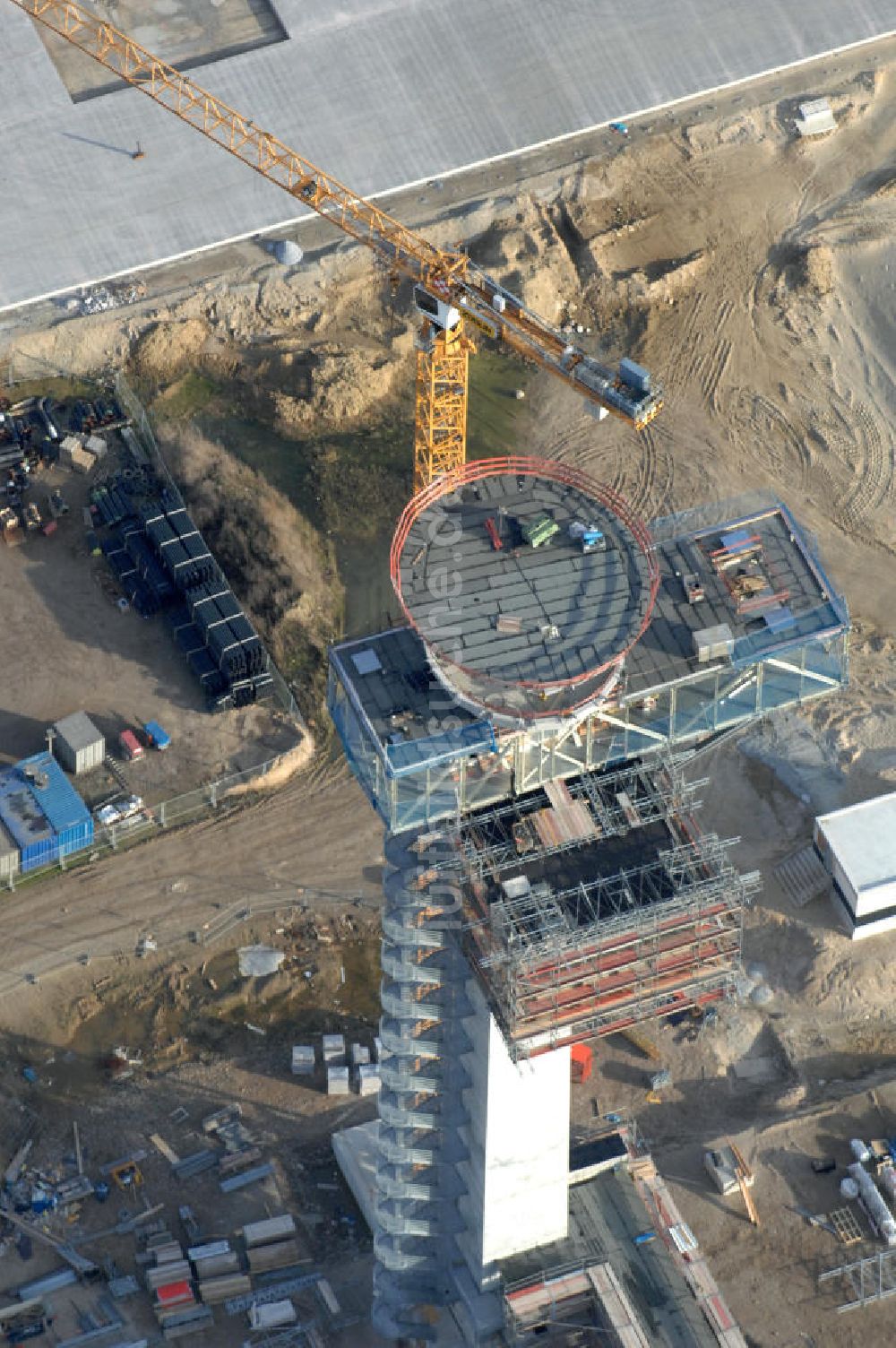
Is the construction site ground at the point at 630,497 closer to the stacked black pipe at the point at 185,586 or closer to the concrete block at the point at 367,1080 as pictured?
the concrete block at the point at 367,1080

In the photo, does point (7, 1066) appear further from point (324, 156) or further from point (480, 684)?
point (324, 156)

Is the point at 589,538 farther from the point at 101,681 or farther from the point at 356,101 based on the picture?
the point at 356,101

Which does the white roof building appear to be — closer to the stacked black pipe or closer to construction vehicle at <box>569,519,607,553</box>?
the stacked black pipe

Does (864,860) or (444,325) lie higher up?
(444,325)

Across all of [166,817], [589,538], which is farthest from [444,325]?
[589,538]

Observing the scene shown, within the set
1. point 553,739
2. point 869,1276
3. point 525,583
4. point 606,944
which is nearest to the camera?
point 553,739

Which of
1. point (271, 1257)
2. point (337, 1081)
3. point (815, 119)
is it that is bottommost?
point (271, 1257)

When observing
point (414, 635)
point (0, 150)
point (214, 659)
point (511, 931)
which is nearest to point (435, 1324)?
point (511, 931)
